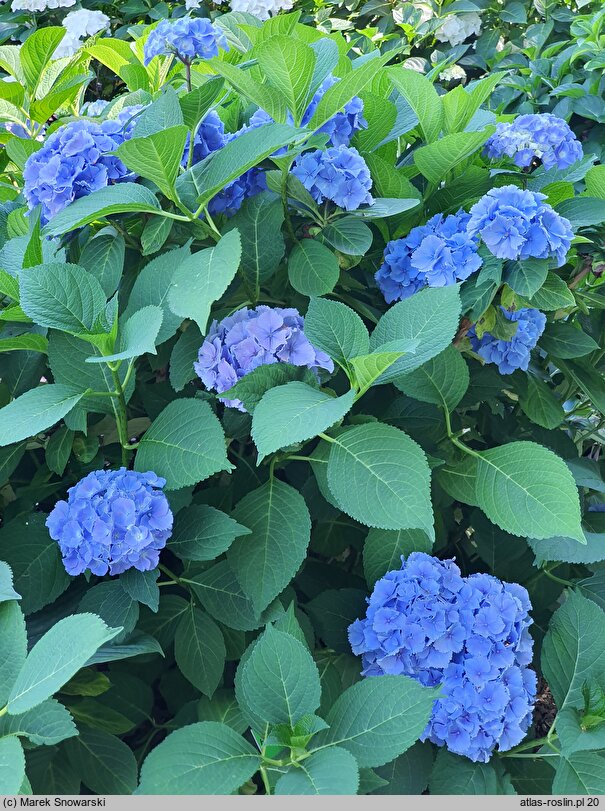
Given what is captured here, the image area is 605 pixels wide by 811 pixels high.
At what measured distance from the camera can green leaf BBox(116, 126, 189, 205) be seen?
0.84 meters

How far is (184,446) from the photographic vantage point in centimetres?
87

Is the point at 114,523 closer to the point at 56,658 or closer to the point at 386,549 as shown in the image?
the point at 56,658

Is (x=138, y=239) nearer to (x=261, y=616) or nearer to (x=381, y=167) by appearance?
(x=381, y=167)

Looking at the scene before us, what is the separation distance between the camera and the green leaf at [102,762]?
3.16 ft

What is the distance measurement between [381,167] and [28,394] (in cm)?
51

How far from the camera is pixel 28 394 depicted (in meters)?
0.88

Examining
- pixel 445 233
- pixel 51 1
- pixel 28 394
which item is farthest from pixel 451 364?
pixel 51 1

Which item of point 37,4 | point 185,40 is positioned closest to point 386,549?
point 185,40

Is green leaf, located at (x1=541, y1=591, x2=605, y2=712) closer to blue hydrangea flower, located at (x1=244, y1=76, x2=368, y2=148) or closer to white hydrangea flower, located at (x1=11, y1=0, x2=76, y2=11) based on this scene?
blue hydrangea flower, located at (x1=244, y1=76, x2=368, y2=148)

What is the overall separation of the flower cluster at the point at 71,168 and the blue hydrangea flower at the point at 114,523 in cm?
34

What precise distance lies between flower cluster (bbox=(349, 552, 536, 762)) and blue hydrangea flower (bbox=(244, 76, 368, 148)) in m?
0.52

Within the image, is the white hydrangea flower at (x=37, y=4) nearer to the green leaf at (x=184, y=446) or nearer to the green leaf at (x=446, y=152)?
the green leaf at (x=446, y=152)

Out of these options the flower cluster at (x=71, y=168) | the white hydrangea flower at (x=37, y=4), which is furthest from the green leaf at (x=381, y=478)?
the white hydrangea flower at (x=37, y=4)

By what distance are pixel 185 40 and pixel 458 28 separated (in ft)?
9.24
